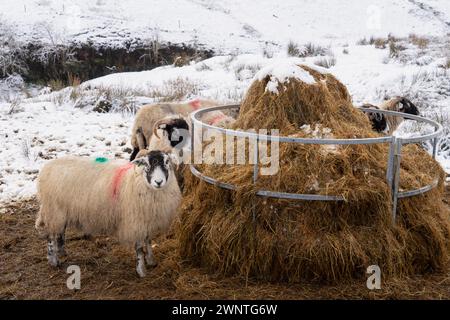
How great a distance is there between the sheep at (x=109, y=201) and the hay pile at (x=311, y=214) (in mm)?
419

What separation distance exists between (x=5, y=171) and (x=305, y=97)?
18.0 ft

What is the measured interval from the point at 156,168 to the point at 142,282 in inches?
45.2

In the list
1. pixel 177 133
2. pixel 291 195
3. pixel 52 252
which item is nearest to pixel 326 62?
pixel 177 133

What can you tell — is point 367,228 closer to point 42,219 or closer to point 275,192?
point 275,192

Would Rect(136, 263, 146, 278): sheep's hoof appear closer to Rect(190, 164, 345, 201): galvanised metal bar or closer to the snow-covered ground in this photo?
Rect(190, 164, 345, 201): galvanised metal bar

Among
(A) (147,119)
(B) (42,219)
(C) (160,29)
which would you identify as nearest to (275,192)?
(B) (42,219)

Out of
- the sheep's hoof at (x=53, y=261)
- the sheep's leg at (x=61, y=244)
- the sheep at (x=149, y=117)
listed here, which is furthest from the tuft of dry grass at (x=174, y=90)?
the sheep's hoof at (x=53, y=261)

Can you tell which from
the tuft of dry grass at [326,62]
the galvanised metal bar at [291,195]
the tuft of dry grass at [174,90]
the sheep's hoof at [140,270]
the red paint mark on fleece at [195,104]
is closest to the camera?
the galvanised metal bar at [291,195]

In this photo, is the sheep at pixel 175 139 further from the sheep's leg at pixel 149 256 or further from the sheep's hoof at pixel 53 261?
the sheep's hoof at pixel 53 261

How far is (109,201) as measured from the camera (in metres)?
5.76

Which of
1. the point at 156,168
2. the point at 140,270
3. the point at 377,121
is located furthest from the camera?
the point at 377,121

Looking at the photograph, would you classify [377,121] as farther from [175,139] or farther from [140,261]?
[140,261]

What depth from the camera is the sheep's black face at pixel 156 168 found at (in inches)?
211

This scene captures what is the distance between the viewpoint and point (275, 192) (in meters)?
5.27
